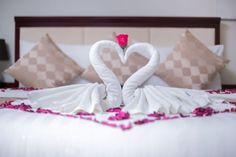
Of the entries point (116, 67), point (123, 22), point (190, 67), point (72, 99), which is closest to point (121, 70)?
point (116, 67)

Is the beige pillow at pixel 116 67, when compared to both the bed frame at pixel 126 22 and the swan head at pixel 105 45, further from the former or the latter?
the swan head at pixel 105 45

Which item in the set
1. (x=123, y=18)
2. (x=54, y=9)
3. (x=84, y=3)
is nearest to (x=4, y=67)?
(x=54, y=9)

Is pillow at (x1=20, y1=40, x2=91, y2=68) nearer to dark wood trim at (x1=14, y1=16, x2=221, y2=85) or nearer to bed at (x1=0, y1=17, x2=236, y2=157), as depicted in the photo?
dark wood trim at (x1=14, y1=16, x2=221, y2=85)

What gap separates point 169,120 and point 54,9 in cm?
264

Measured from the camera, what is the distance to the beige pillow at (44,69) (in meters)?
2.72

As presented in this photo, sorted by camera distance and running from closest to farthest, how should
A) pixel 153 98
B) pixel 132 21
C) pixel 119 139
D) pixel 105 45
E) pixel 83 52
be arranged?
pixel 119 139 → pixel 153 98 → pixel 105 45 → pixel 83 52 → pixel 132 21

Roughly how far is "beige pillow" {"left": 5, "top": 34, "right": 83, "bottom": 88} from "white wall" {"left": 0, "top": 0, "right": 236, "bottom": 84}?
2.52 feet

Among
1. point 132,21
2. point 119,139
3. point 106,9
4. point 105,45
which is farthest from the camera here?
point 106,9

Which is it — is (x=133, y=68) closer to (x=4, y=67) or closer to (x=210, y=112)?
(x=210, y=112)

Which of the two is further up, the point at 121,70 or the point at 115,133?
the point at 121,70

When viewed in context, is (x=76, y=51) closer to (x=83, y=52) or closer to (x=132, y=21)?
(x=83, y=52)

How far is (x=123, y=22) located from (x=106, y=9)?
0.90 feet

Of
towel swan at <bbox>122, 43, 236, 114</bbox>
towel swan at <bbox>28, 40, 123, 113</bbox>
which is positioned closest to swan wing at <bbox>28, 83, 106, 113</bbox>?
towel swan at <bbox>28, 40, 123, 113</bbox>

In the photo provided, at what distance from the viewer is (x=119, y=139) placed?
3.52 feet
